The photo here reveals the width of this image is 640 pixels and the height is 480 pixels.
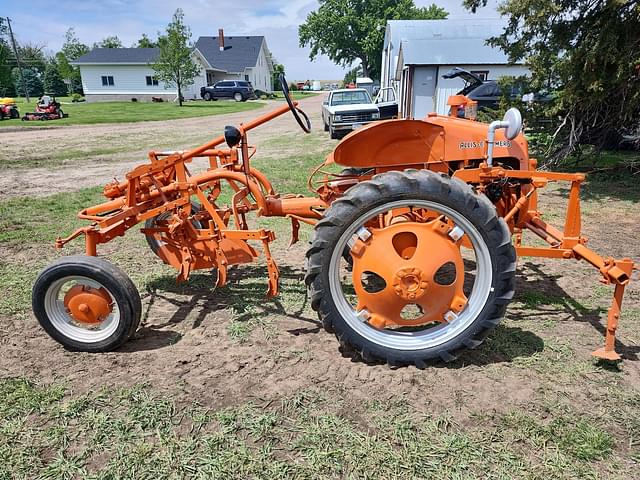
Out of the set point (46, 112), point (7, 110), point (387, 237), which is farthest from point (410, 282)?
point (7, 110)

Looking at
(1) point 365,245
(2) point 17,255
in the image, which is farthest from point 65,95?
(1) point 365,245

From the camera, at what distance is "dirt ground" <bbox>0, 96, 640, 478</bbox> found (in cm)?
291

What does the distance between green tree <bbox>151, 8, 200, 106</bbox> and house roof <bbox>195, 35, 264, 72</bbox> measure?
67.4ft

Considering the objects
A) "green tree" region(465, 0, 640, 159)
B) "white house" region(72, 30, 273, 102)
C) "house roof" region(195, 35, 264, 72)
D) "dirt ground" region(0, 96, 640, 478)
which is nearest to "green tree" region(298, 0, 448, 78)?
"house roof" region(195, 35, 264, 72)

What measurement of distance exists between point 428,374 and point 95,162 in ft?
37.8

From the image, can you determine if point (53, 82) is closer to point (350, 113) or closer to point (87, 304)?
point (350, 113)

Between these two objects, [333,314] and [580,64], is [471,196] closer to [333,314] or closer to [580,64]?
[333,314]

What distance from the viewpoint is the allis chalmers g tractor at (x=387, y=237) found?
3.02 metres

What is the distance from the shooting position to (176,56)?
38.5m

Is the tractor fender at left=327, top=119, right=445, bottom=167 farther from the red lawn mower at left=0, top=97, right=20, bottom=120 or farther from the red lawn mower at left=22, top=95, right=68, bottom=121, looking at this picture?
the red lawn mower at left=0, top=97, right=20, bottom=120

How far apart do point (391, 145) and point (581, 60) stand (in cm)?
616

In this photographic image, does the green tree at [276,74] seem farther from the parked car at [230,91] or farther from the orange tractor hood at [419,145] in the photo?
the orange tractor hood at [419,145]

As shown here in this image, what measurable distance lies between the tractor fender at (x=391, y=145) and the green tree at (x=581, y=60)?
5.58 m

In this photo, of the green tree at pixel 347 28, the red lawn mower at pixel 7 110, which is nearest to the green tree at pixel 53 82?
the green tree at pixel 347 28
